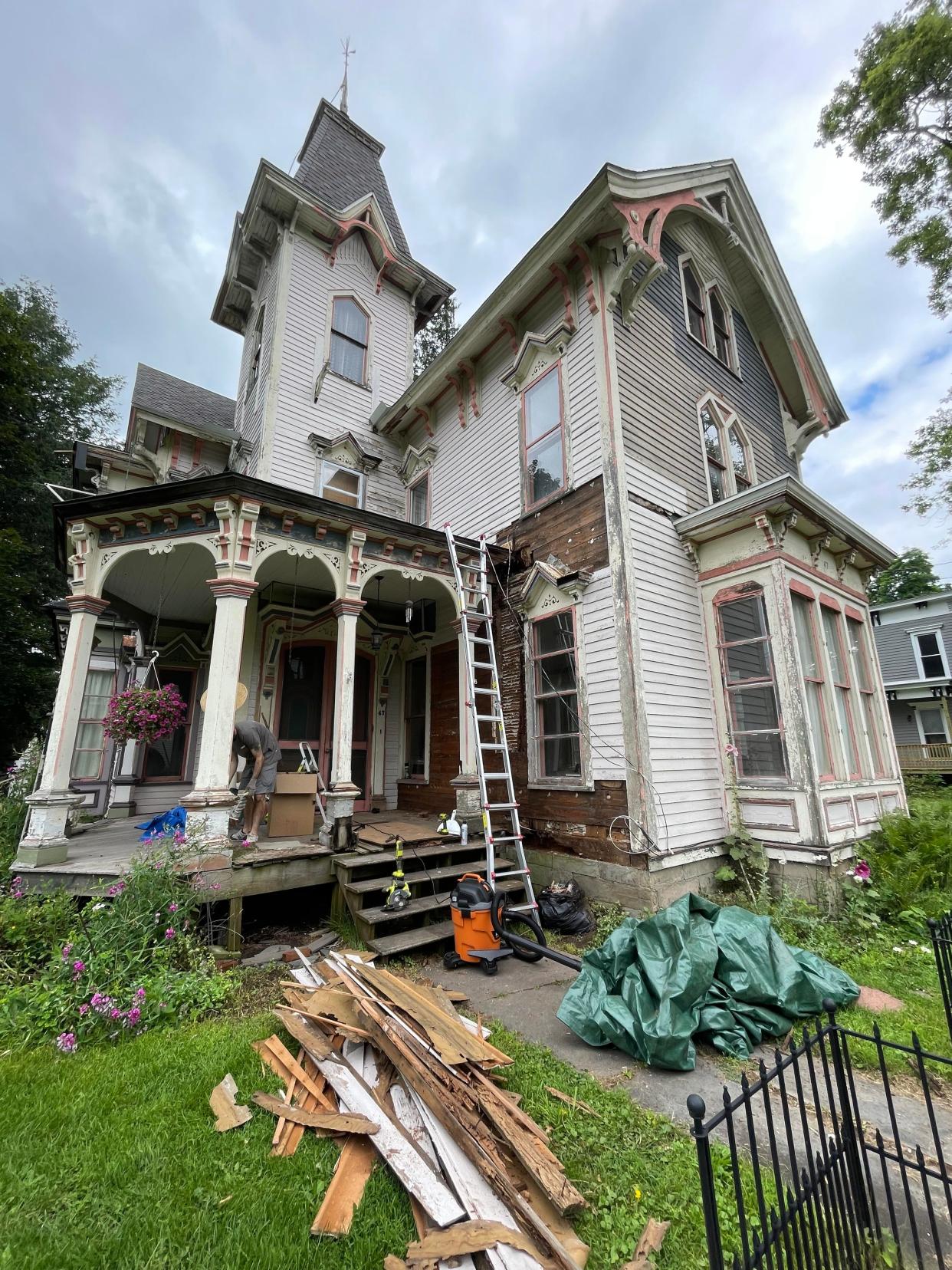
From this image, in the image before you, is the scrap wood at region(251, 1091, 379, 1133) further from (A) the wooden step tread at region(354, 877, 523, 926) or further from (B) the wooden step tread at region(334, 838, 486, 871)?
(B) the wooden step tread at region(334, 838, 486, 871)

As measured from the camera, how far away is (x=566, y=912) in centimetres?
596

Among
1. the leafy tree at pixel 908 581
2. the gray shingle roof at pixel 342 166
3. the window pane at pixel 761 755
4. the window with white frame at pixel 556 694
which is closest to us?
the window pane at pixel 761 755

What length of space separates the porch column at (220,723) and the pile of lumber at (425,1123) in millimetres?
2004

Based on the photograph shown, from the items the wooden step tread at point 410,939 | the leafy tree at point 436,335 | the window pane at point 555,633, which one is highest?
the leafy tree at point 436,335

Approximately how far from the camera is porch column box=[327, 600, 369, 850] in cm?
614

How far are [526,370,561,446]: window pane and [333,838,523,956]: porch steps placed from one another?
19.9 feet

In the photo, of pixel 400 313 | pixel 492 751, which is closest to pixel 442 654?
pixel 492 751

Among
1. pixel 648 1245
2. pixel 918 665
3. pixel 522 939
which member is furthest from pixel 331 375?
pixel 918 665

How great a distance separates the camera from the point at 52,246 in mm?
29578

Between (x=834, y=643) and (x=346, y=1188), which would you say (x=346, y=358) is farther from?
(x=346, y=1188)

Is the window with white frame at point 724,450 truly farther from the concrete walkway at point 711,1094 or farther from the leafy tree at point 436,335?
the leafy tree at point 436,335

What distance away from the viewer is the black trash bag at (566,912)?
5.89 metres

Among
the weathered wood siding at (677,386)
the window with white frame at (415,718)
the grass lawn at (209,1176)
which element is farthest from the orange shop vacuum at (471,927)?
the weathered wood siding at (677,386)

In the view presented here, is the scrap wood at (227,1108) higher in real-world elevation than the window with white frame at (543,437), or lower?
lower
